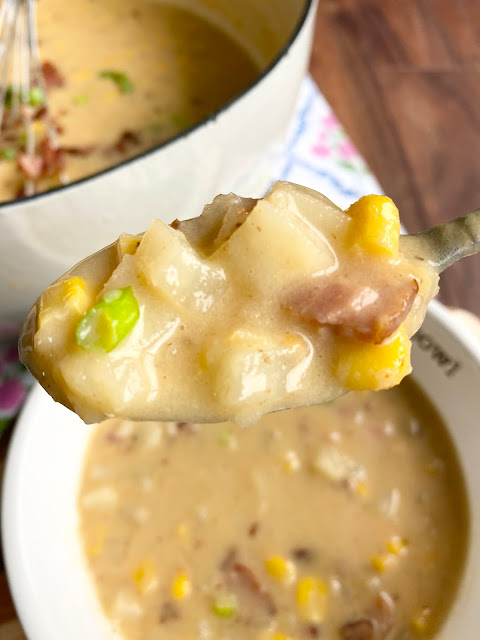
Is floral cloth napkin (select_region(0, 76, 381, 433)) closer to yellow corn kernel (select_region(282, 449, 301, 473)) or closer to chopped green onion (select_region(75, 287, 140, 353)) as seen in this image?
yellow corn kernel (select_region(282, 449, 301, 473))

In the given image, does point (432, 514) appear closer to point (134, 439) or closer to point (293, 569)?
point (293, 569)

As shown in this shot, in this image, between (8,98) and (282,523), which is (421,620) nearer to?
(282,523)

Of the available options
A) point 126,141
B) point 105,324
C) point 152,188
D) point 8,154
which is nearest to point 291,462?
point 152,188

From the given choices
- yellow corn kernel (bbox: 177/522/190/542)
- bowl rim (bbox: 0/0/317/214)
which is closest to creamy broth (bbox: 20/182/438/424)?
bowl rim (bbox: 0/0/317/214)

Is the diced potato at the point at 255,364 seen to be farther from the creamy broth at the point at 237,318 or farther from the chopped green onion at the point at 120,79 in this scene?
the chopped green onion at the point at 120,79

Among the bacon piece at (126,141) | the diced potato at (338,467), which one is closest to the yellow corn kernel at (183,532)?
the diced potato at (338,467)

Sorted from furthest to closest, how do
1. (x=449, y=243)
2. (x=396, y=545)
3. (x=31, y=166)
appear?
(x=31, y=166) → (x=396, y=545) → (x=449, y=243)
